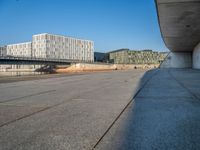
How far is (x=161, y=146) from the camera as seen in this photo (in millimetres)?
3617

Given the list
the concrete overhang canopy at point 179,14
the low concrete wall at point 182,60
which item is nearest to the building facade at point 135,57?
the low concrete wall at point 182,60

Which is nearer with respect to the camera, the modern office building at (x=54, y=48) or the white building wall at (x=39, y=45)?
the white building wall at (x=39, y=45)

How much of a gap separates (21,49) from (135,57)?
75139mm

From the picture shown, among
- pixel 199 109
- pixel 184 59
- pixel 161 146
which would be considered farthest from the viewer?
pixel 184 59

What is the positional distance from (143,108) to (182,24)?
26.7 metres

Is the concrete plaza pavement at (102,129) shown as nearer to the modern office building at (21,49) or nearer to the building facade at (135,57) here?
the modern office building at (21,49)

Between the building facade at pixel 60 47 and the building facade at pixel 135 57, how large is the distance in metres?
25.6

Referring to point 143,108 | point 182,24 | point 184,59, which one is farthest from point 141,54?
point 143,108

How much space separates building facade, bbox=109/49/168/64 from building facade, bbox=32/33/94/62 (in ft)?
84.0

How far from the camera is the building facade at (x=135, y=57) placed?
549ft

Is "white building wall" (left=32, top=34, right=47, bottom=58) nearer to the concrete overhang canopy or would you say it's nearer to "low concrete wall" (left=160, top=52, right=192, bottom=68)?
"low concrete wall" (left=160, top=52, right=192, bottom=68)

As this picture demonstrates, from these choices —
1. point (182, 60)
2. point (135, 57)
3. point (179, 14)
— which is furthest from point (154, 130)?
point (135, 57)

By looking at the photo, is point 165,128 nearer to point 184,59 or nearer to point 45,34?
point 184,59

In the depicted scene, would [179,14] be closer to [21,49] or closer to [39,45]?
[39,45]
